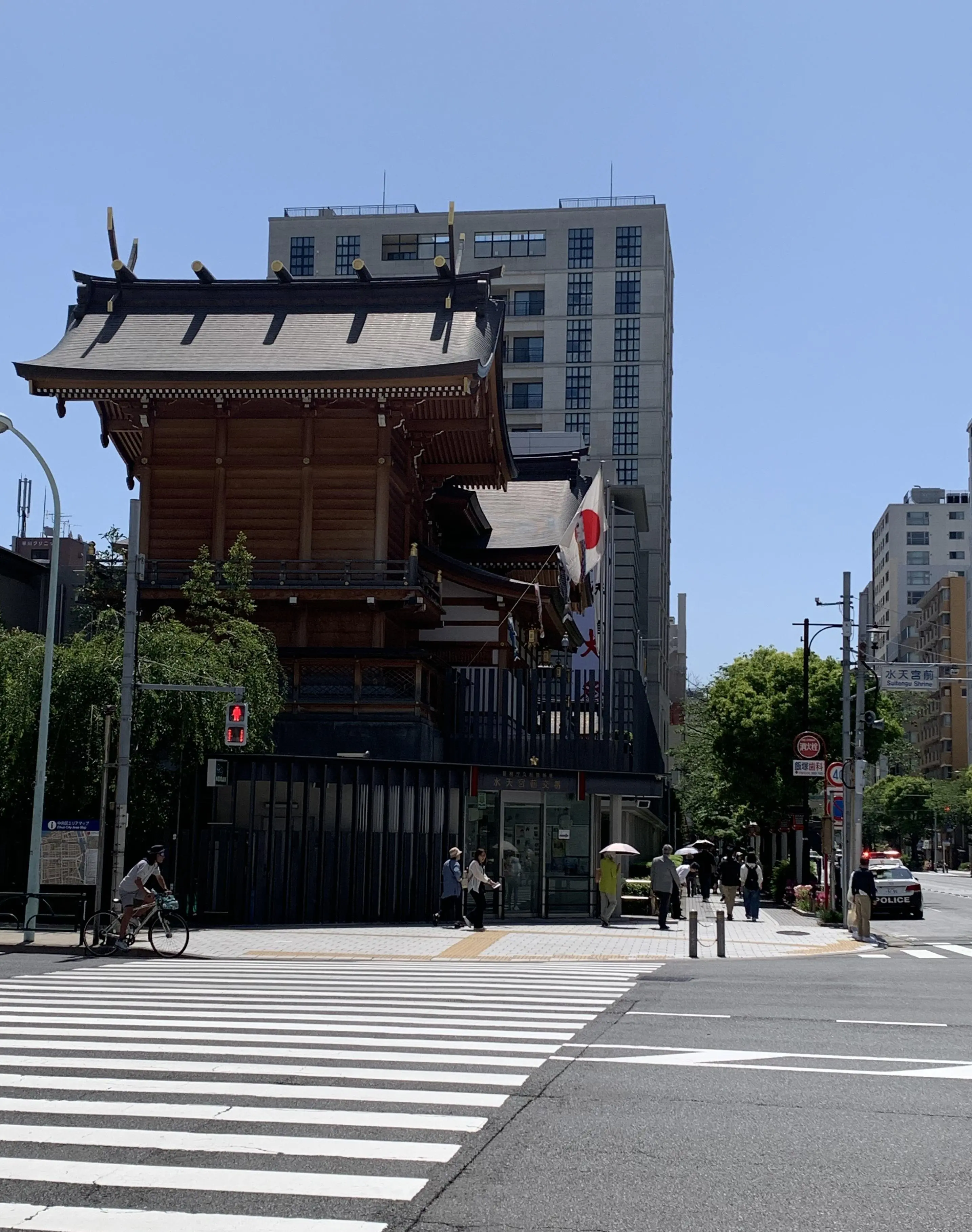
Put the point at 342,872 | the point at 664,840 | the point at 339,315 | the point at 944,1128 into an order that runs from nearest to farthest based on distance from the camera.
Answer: the point at 944,1128 → the point at 342,872 → the point at 339,315 → the point at 664,840

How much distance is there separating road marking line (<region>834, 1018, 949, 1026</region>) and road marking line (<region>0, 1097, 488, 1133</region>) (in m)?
6.79

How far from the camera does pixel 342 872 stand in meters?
29.8

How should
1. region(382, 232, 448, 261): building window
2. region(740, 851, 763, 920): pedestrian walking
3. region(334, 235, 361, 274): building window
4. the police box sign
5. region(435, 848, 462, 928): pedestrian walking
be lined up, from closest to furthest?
1. region(435, 848, 462, 928): pedestrian walking
2. the police box sign
3. region(740, 851, 763, 920): pedestrian walking
4. region(334, 235, 361, 274): building window
5. region(382, 232, 448, 261): building window

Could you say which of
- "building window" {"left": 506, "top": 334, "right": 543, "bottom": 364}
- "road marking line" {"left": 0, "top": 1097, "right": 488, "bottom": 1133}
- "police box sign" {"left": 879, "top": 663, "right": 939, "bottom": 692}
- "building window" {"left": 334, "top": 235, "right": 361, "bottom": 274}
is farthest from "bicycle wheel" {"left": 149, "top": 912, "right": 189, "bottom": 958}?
"building window" {"left": 334, "top": 235, "right": 361, "bottom": 274}

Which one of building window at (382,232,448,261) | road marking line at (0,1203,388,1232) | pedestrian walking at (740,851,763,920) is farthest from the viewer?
building window at (382,232,448,261)

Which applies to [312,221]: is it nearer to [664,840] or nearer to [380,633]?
[664,840]

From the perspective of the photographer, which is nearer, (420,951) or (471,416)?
(420,951)

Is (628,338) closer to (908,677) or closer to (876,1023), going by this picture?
(908,677)

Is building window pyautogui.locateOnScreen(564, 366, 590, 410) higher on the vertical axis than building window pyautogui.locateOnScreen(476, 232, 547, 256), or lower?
lower

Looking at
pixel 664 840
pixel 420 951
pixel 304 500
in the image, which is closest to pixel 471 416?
pixel 304 500

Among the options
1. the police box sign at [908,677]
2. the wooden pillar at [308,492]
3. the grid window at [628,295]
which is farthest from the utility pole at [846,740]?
the grid window at [628,295]

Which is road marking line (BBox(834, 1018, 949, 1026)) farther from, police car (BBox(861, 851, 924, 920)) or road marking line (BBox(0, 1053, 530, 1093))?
police car (BBox(861, 851, 924, 920))

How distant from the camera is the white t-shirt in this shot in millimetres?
22188

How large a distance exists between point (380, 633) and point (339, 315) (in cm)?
947
